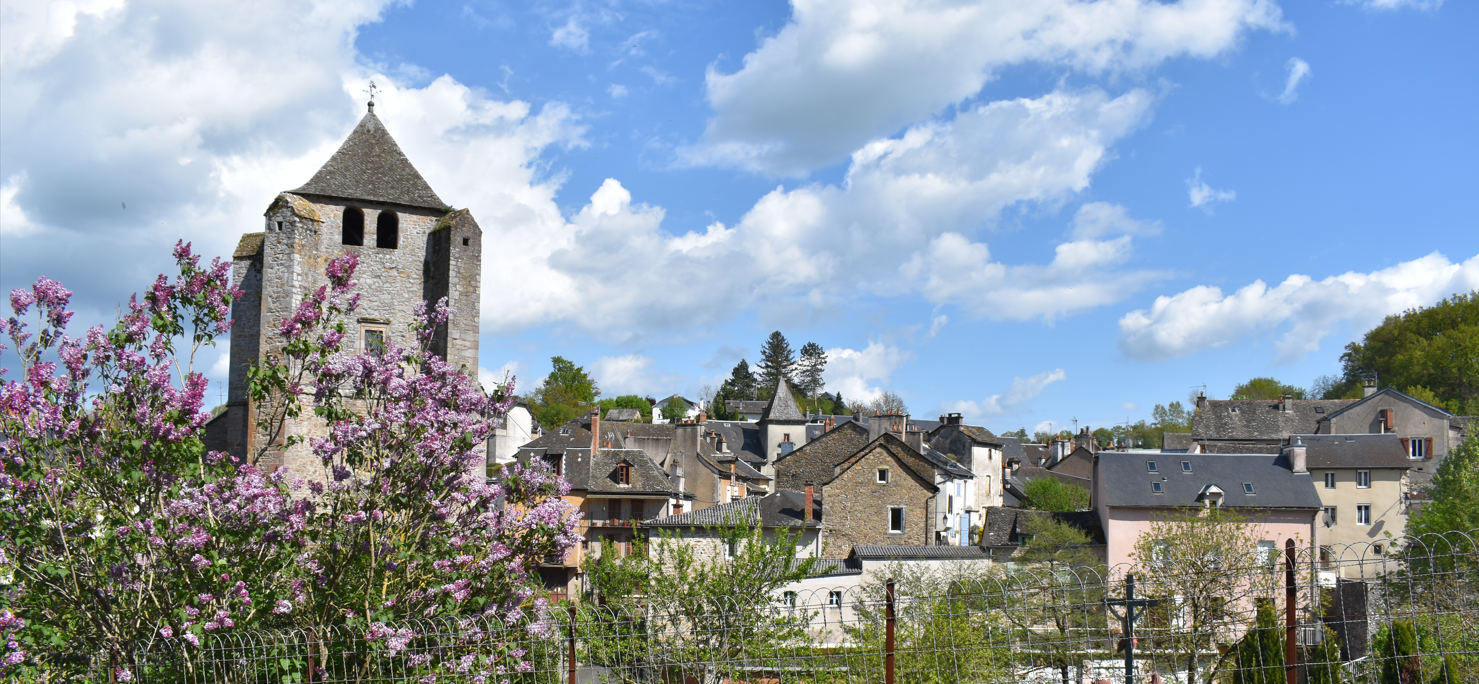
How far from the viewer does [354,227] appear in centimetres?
2138

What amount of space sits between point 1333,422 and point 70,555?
2855 inches

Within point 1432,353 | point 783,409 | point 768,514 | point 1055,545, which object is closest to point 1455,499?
point 1055,545

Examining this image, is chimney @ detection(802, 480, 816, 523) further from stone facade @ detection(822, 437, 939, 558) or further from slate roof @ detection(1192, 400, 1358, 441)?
slate roof @ detection(1192, 400, 1358, 441)

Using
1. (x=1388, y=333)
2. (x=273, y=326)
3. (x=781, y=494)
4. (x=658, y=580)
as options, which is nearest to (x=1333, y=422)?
(x=1388, y=333)

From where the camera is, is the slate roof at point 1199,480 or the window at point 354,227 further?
the slate roof at point 1199,480

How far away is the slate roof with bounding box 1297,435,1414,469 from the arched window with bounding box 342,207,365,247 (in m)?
41.5

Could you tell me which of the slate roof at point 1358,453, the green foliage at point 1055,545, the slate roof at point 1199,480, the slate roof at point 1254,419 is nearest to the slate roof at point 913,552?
the green foliage at point 1055,545

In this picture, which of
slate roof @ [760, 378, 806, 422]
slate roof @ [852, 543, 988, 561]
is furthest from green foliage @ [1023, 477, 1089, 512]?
slate roof @ [760, 378, 806, 422]

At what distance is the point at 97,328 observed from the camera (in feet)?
29.1

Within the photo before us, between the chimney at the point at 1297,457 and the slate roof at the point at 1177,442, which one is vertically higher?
the slate roof at the point at 1177,442

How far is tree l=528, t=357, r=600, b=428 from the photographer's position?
92.8 metres

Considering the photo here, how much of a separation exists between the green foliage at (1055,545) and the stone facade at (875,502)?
3978 mm

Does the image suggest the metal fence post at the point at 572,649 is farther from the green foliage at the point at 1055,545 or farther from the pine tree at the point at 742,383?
the pine tree at the point at 742,383

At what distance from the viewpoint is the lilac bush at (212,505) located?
27.7 feet
